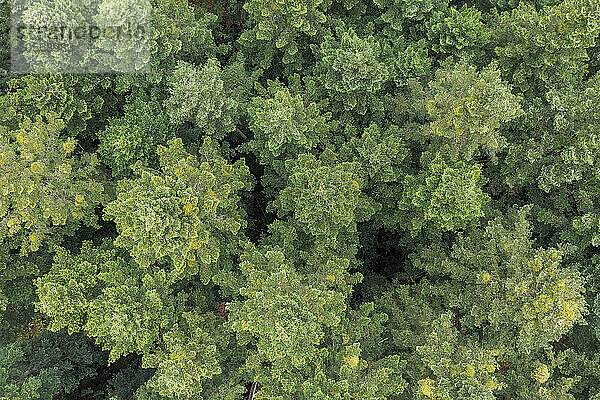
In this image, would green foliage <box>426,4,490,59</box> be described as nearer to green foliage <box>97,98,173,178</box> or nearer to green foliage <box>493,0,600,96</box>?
green foliage <box>493,0,600,96</box>

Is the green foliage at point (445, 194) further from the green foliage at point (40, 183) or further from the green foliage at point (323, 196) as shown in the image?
the green foliage at point (40, 183)

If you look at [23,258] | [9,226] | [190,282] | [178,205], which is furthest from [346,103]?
[23,258]

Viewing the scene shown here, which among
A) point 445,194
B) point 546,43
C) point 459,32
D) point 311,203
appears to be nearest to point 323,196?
point 311,203

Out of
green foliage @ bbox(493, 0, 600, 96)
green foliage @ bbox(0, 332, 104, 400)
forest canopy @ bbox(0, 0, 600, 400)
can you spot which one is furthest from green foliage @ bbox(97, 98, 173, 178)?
green foliage @ bbox(493, 0, 600, 96)

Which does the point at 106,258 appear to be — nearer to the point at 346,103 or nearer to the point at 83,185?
the point at 83,185

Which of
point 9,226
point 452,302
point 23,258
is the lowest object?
point 23,258

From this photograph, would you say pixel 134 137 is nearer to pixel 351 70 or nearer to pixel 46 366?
pixel 351 70

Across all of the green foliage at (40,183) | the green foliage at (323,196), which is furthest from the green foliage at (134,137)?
the green foliage at (323,196)
